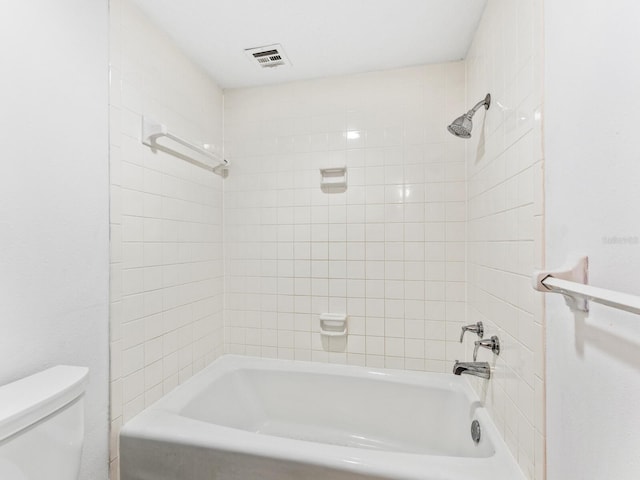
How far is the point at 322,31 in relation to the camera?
5.16 ft

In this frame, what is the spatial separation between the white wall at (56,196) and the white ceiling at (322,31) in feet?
1.42

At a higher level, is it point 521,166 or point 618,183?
point 521,166

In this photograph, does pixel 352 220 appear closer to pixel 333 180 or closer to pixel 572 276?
pixel 333 180

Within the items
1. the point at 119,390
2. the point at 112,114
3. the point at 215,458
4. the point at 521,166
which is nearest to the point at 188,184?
the point at 112,114

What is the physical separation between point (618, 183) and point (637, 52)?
0.23 m

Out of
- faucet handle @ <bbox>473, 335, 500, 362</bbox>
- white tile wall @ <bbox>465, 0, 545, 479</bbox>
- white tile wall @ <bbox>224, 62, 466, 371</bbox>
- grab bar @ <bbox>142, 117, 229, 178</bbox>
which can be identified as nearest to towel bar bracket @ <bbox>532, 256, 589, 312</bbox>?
white tile wall @ <bbox>465, 0, 545, 479</bbox>

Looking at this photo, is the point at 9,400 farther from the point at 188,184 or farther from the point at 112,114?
the point at 188,184

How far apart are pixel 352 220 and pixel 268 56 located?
1.06 m

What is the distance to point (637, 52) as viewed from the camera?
21.4 inches

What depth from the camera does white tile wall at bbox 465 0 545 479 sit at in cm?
92

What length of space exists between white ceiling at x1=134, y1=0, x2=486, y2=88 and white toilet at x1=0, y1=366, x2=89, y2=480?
5.08ft

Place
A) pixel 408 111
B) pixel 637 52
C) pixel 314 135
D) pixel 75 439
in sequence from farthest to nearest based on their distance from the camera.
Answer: pixel 314 135 → pixel 408 111 → pixel 75 439 → pixel 637 52

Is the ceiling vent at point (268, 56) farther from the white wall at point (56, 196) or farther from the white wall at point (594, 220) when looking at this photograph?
the white wall at point (594, 220)

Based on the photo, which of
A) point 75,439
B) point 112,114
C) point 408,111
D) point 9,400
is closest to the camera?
→ point 9,400
